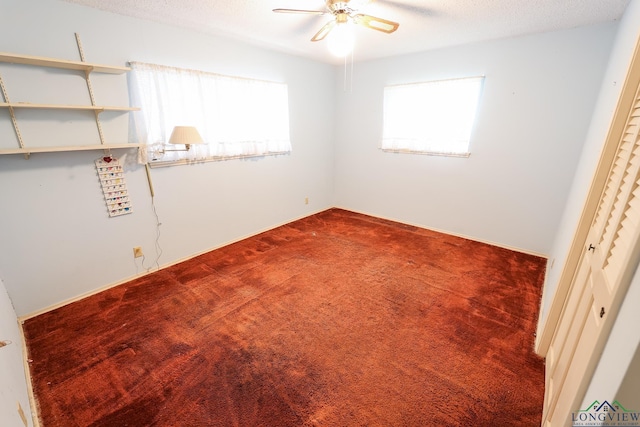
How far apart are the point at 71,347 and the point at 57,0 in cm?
251

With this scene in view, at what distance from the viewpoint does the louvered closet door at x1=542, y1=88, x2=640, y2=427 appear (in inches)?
33.4

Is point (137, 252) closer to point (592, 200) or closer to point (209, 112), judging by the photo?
point (209, 112)

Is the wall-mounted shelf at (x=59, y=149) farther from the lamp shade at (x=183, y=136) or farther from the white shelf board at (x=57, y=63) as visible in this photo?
the white shelf board at (x=57, y=63)

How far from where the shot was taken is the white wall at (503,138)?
266 cm

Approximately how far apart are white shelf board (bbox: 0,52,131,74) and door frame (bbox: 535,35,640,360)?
3198 millimetres

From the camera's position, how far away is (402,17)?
92.4 inches

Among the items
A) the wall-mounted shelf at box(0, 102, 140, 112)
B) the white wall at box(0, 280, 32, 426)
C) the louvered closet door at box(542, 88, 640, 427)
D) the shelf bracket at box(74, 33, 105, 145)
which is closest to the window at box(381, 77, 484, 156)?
the louvered closet door at box(542, 88, 640, 427)

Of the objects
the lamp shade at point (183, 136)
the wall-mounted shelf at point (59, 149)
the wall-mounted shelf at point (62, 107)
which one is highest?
the wall-mounted shelf at point (62, 107)

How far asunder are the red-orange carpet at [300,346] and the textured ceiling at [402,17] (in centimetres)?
234

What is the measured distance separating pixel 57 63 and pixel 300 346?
268 centimetres

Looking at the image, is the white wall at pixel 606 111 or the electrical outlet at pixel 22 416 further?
the white wall at pixel 606 111

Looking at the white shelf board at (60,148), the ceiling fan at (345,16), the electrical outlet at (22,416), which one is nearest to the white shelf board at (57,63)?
the white shelf board at (60,148)

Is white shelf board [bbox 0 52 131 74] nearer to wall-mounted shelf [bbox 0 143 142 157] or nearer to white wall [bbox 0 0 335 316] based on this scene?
white wall [bbox 0 0 335 316]

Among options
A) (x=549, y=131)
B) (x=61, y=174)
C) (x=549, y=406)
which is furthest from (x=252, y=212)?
(x=549, y=131)
